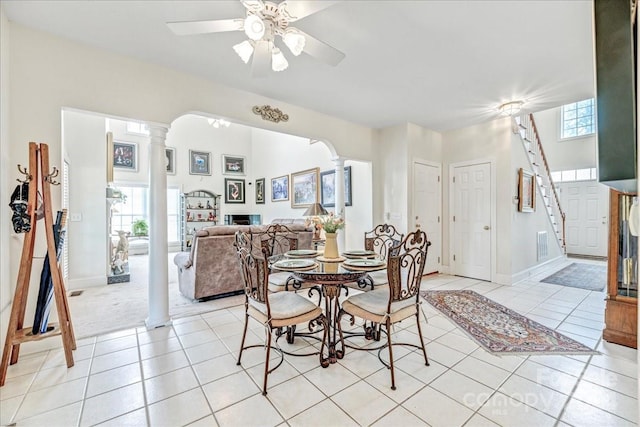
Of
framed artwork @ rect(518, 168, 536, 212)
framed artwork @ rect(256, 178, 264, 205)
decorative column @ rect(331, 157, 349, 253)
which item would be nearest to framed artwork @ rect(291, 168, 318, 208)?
decorative column @ rect(331, 157, 349, 253)

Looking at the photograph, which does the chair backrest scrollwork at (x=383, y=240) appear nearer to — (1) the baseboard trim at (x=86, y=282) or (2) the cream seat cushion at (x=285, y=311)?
(2) the cream seat cushion at (x=285, y=311)

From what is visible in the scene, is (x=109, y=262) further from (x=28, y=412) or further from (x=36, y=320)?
(x=28, y=412)

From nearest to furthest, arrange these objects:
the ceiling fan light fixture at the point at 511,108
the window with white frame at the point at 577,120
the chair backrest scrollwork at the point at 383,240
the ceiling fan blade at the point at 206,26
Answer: the ceiling fan blade at the point at 206,26 < the chair backrest scrollwork at the point at 383,240 < the ceiling fan light fixture at the point at 511,108 < the window with white frame at the point at 577,120

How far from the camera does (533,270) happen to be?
16.1ft

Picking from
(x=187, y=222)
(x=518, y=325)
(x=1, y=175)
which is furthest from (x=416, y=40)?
(x=187, y=222)

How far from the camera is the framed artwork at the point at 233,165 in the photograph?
9.20m

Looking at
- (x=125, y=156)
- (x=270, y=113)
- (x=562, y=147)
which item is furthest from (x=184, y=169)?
(x=562, y=147)

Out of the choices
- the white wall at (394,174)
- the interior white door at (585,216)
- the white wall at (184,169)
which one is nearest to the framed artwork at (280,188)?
the white wall at (184,169)

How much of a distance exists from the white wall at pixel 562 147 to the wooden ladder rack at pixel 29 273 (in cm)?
969

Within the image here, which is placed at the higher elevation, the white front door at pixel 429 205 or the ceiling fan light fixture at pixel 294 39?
the ceiling fan light fixture at pixel 294 39

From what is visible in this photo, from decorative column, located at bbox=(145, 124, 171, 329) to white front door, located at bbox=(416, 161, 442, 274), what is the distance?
12.1 feet

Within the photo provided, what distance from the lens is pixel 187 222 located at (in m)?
8.46

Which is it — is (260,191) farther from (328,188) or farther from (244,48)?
(244,48)

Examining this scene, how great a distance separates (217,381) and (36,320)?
4.90 feet
